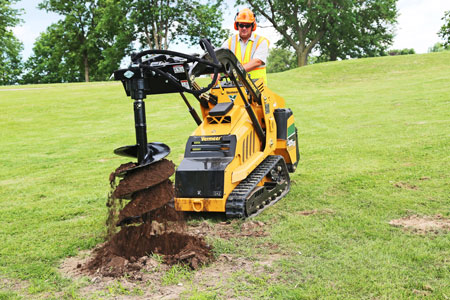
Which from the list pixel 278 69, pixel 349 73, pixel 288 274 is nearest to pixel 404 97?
pixel 349 73

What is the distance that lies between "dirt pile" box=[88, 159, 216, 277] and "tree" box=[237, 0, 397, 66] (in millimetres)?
Result: 43302

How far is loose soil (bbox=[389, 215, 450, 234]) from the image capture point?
5.02 metres

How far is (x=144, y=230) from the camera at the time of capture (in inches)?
185

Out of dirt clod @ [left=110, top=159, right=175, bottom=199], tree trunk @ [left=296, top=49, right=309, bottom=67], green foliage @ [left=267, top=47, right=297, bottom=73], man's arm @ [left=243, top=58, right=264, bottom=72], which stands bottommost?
dirt clod @ [left=110, top=159, right=175, bottom=199]

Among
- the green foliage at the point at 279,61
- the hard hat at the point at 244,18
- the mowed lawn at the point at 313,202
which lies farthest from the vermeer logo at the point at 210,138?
the green foliage at the point at 279,61

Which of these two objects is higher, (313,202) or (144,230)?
(144,230)

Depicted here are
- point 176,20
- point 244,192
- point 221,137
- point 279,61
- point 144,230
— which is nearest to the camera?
point 144,230

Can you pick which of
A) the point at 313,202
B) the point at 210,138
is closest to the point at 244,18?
the point at 210,138

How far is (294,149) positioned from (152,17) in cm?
4055

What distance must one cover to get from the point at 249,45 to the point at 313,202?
8.19ft

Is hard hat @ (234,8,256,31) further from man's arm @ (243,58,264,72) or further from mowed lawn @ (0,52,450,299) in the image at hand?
mowed lawn @ (0,52,450,299)

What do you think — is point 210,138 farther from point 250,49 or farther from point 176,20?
point 176,20

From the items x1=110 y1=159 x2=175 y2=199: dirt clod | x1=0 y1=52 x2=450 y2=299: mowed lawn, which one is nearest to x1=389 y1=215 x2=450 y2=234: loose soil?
x1=0 y1=52 x2=450 y2=299: mowed lawn

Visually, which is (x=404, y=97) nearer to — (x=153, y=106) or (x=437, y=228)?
(x=153, y=106)
